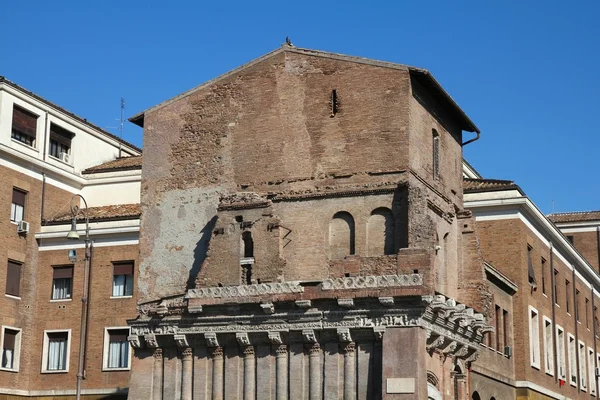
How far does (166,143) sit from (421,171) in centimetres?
779

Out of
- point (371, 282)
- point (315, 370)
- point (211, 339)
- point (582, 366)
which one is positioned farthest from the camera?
point (582, 366)

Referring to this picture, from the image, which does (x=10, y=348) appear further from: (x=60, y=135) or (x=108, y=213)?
(x=60, y=135)

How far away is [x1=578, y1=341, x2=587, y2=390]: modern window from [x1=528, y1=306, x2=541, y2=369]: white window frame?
7861 mm

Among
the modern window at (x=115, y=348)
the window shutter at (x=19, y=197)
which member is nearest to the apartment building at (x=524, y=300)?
the modern window at (x=115, y=348)

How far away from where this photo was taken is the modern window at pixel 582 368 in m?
52.8

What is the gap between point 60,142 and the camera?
160ft

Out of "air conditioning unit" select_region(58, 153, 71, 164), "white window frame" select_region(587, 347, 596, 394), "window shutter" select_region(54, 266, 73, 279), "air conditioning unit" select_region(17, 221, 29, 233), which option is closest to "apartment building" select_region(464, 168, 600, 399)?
"white window frame" select_region(587, 347, 596, 394)

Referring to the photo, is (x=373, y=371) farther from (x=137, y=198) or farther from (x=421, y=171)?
(x=137, y=198)

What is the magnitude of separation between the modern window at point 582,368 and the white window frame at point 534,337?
7.86 m

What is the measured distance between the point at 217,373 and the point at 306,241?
437 centimetres

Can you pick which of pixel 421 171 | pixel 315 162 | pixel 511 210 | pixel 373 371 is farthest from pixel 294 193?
pixel 511 210

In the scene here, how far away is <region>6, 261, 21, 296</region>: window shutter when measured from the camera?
44.6m

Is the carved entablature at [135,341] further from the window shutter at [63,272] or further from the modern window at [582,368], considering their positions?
the modern window at [582,368]

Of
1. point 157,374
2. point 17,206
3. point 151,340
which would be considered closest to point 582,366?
point 17,206
